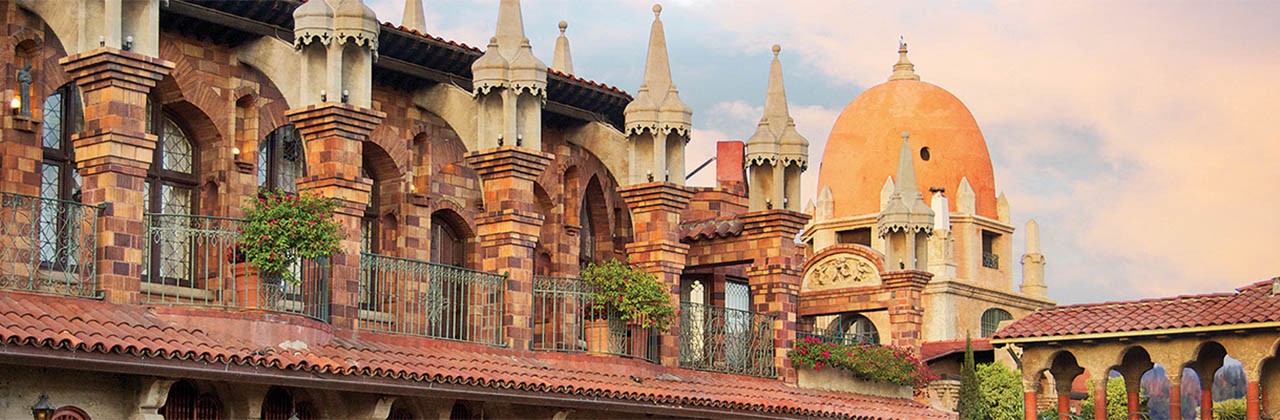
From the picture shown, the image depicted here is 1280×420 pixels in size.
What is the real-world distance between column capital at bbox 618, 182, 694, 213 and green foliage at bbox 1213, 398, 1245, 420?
758 inches

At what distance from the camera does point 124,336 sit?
65.8 ft

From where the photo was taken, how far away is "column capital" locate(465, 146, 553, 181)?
27.1 metres

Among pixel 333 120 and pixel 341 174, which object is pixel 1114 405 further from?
pixel 333 120

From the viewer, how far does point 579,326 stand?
2977 centimetres

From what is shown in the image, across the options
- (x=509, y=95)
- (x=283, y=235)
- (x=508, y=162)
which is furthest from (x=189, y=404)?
(x=509, y=95)

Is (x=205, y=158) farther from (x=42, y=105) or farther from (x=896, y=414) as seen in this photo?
(x=896, y=414)

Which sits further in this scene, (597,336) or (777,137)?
(777,137)

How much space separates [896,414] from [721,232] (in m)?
4.29

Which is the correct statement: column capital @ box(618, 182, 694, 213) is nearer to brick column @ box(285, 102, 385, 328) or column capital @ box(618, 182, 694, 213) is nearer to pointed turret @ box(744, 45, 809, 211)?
pointed turret @ box(744, 45, 809, 211)

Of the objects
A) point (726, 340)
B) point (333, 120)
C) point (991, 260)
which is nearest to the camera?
point (333, 120)

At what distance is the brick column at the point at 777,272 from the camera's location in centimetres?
3294

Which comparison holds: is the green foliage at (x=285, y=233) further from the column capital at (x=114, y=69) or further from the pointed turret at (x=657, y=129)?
the pointed turret at (x=657, y=129)

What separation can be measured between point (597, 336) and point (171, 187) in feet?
23.8

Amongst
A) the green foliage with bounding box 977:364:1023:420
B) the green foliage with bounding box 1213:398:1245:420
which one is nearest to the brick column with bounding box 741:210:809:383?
the green foliage with bounding box 1213:398:1245:420
